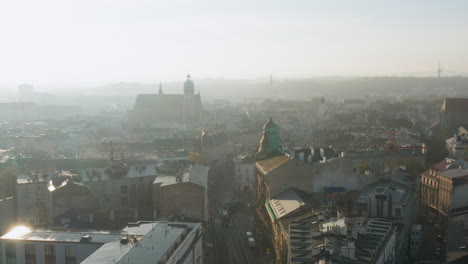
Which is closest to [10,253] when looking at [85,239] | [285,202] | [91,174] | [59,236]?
[59,236]

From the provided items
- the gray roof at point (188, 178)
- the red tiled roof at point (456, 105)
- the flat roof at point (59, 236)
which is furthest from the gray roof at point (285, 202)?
the red tiled roof at point (456, 105)

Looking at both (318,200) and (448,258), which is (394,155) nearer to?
(318,200)

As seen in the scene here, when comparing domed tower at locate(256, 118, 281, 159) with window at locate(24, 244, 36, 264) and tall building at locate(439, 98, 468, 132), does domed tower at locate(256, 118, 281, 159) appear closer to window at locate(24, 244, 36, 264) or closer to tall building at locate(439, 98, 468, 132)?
window at locate(24, 244, 36, 264)

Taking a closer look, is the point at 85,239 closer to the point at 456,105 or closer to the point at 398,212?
the point at 398,212

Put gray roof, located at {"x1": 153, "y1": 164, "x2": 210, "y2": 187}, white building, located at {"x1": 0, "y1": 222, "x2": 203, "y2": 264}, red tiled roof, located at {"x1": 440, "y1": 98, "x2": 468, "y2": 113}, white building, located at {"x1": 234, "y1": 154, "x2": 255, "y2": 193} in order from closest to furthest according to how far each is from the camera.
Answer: white building, located at {"x1": 0, "y1": 222, "x2": 203, "y2": 264}, gray roof, located at {"x1": 153, "y1": 164, "x2": 210, "y2": 187}, white building, located at {"x1": 234, "y1": 154, "x2": 255, "y2": 193}, red tiled roof, located at {"x1": 440, "y1": 98, "x2": 468, "y2": 113}

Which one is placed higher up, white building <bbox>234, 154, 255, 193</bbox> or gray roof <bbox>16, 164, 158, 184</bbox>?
gray roof <bbox>16, 164, 158, 184</bbox>

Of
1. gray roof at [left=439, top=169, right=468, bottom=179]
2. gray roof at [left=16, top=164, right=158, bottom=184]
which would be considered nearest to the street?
gray roof at [left=16, top=164, right=158, bottom=184]
